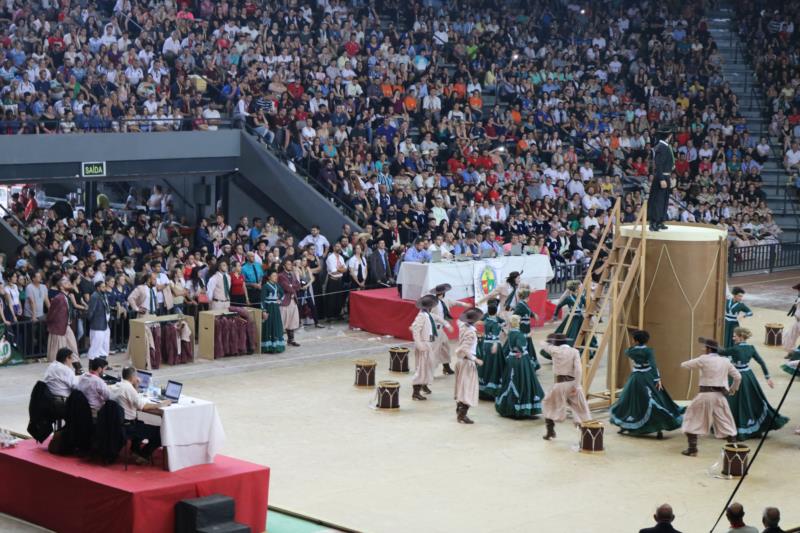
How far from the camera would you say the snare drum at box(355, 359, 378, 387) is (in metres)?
21.9

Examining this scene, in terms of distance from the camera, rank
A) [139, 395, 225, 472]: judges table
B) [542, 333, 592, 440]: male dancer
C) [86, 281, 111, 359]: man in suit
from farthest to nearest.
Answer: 1. [86, 281, 111, 359]: man in suit
2. [542, 333, 592, 440]: male dancer
3. [139, 395, 225, 472]: judges table

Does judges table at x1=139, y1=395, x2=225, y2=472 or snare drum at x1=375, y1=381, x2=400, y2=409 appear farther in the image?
snare drum at x1=375, y1=381, x2=400, y2=409

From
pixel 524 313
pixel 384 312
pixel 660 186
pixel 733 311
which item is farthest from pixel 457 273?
pixel 660 186

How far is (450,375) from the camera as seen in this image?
23375 millimetres

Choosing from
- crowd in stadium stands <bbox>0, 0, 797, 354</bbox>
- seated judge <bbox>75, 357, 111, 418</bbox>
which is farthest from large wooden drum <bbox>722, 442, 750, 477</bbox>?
crowd in stadium stands <bbox>0, 0, 797, 354</bbox>

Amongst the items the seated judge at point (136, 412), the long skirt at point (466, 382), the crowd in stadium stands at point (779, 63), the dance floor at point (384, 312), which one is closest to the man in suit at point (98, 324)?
the dance floor at point (384, 312)

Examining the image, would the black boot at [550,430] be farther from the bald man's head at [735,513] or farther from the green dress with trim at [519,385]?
the bald man's head at [735,513]

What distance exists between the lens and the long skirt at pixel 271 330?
24500 mm

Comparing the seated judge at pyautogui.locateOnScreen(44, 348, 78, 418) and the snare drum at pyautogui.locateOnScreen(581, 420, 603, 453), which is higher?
the seated judge at pyautogui.locateOnScreen(44, 348, 78, 418)

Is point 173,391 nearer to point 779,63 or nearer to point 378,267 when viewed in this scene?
point 378,267

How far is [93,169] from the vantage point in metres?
29.1

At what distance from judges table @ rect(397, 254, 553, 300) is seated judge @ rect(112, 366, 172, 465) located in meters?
11.1

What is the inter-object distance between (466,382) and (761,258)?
18433 millimetres

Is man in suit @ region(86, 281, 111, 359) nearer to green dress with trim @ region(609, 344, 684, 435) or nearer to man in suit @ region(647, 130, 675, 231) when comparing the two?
green dress with trim @ region(609, 344, 684, 435)
